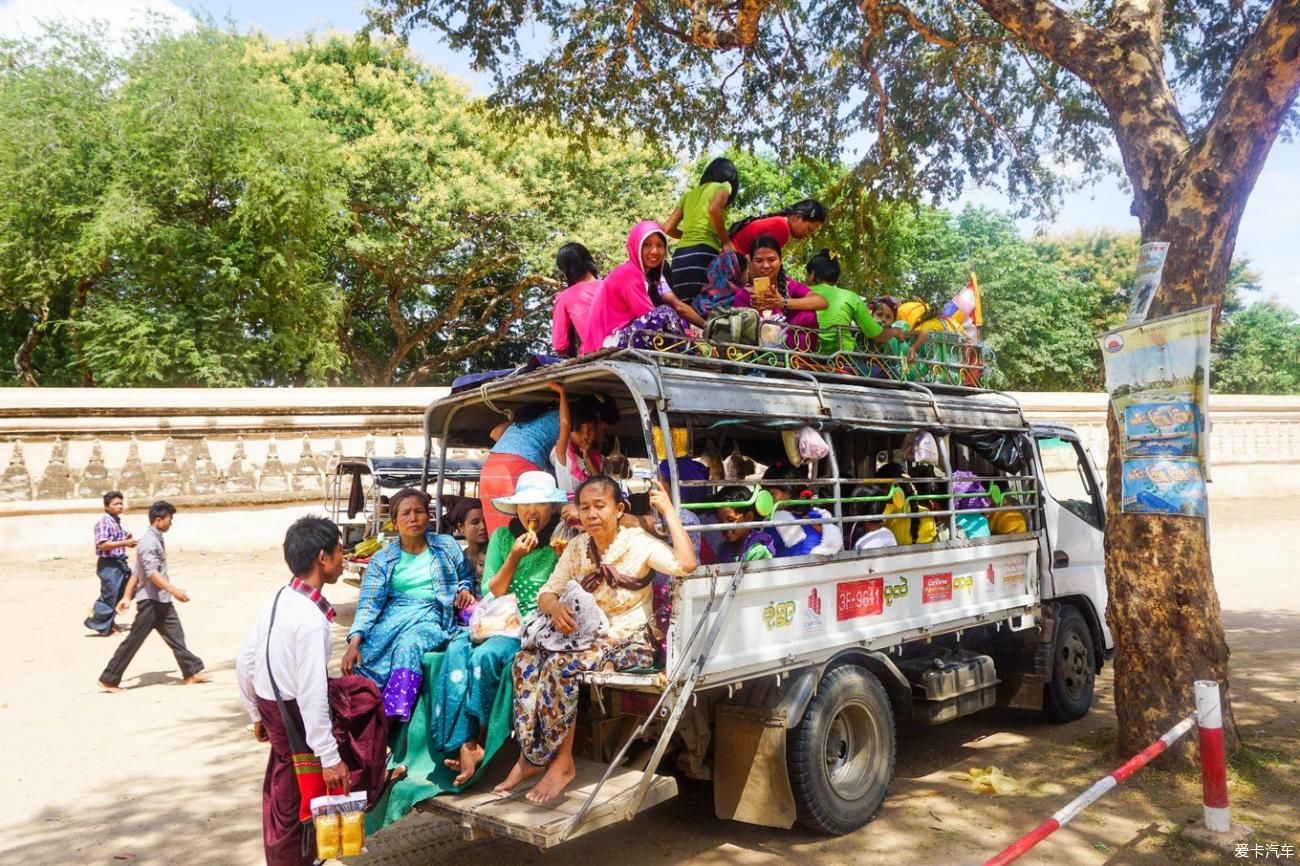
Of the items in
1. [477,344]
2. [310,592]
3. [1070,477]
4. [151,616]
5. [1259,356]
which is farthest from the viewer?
[1259,356]

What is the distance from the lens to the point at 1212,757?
13.9 feet

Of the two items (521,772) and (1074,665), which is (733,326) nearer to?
(521,772)

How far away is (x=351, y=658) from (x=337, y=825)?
95 centimetres

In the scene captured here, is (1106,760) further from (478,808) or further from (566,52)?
(566,52)

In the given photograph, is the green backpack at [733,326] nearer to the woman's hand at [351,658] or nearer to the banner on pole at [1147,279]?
the banner on pole at [1147,279]

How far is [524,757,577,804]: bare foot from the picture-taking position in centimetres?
377

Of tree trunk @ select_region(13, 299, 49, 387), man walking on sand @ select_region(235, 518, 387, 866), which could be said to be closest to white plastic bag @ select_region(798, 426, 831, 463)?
man walking on sand @ select_region(235, 518, 387, 866)

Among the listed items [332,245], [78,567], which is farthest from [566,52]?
[332,245]

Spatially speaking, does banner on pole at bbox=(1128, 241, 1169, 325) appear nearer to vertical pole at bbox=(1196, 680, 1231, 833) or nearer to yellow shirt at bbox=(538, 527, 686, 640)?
vertical pole at bbox=(1196, 680, 1231, 833)

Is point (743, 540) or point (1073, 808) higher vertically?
Answer: point (743, 540)

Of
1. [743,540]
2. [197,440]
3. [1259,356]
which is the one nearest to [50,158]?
[197,440]

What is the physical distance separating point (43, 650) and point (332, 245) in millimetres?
13720

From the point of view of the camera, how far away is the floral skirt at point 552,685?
388cm

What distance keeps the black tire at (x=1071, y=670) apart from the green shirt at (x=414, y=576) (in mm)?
4150
